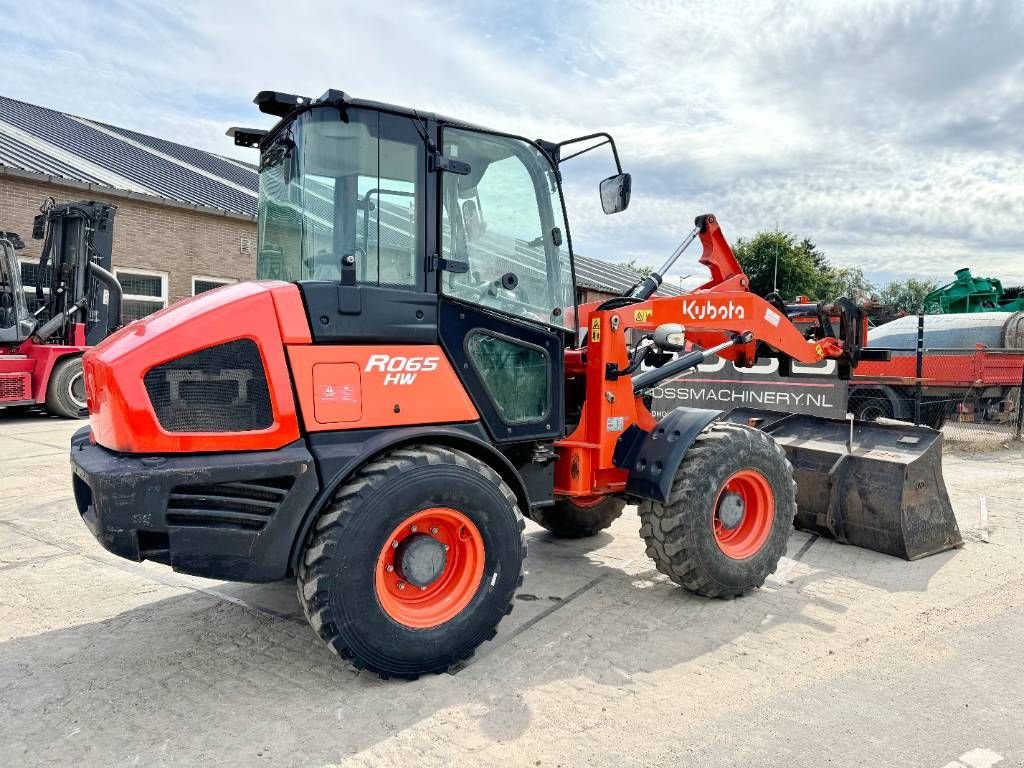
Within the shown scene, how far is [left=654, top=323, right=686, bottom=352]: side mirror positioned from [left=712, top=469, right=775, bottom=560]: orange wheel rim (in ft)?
2.73

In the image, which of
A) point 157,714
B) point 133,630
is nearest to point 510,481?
point 157,714

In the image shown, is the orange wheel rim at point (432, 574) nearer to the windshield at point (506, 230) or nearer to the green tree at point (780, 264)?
the windshield at point (506, 230)

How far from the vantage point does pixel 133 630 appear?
A: 3.82 metres

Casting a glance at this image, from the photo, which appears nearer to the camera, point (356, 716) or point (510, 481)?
point (356, 716)

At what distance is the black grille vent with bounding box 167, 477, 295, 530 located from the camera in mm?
2904

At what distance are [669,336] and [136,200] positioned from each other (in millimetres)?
15225

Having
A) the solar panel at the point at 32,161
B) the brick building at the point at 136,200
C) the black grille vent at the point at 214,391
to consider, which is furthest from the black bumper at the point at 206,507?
the solar panel at the point at 32,161

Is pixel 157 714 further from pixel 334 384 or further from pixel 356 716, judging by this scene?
pixel 334 384

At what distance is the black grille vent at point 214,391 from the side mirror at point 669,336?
2.36 m

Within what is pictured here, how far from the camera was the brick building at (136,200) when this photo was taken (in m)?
14.9

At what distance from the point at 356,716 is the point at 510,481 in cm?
131

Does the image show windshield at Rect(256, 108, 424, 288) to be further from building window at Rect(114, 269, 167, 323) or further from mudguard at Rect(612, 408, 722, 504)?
building window at Rect(114, 269, 167, 323)

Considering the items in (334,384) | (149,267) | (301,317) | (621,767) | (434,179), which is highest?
(149,267)

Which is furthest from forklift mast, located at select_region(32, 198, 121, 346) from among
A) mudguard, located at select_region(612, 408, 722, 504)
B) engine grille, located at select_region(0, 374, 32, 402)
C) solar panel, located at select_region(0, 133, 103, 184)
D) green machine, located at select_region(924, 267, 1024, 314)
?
green machine, located at select_region(924, 267, 1024, 314)
